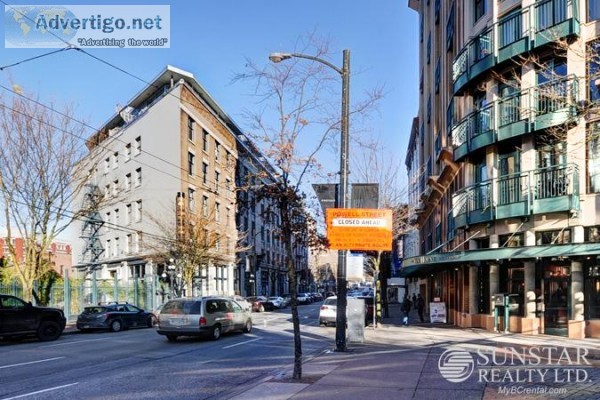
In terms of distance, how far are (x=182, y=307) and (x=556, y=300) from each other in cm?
1269

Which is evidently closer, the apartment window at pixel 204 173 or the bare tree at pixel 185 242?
the bare tree at pixel 185 242

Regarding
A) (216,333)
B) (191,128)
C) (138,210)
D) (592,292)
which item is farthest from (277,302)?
(592,292)

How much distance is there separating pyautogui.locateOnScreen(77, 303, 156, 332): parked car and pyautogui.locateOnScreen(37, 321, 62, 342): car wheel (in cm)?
395

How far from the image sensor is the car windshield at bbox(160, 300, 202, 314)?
64.5 ft

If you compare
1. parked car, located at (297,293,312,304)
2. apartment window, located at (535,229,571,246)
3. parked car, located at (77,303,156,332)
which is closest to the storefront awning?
apartment window, located at (535,229,571,246)

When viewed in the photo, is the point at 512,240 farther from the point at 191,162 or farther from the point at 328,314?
the point at 191,162

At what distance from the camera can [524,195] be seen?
20.3 metres

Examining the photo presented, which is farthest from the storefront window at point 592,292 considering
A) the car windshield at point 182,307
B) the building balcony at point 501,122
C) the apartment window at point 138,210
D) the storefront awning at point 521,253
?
the apartment window at point 138,210

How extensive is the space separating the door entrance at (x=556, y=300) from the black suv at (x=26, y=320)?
17.2 m

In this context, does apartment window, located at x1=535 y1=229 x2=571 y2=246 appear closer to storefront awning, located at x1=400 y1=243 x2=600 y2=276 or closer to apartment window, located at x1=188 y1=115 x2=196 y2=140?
storefront awning, located at x1=400 y1=243 x2=600 y2=276

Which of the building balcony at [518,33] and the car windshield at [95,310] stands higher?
the building balcony at [518,33]

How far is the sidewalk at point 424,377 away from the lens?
9.22 m

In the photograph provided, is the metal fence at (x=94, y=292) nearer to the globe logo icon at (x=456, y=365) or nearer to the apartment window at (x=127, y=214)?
the apartment window at (x=127, y=214)

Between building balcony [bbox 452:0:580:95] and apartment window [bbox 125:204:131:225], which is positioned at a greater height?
building balcony [bbox 452:0:580:95]
